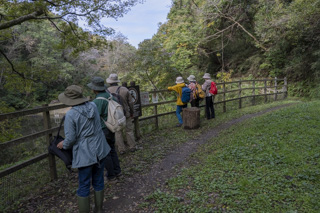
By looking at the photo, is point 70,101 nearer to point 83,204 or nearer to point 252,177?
point 83,204

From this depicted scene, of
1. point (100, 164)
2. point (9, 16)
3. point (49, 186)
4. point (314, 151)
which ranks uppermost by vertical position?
point (9, 16)

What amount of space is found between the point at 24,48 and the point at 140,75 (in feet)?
58.8

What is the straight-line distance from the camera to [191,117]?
7.25 m

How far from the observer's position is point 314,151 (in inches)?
162

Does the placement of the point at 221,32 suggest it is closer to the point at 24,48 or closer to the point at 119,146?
the point at 119,146

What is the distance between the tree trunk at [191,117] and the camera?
23.6 feet

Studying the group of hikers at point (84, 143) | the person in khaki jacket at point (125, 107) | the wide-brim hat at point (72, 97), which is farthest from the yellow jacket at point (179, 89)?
the wide-brim hat at point (72, 97)

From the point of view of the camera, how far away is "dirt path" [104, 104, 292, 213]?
327cm

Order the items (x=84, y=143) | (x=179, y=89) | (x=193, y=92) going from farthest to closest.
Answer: (x=193, y=92) → (x=179, y=89) → (x=84, y=143)

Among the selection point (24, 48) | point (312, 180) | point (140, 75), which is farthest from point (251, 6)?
point (24, 48)

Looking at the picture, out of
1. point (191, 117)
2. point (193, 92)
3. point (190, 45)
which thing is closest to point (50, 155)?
point (191, 117)

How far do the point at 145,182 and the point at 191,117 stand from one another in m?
3.71

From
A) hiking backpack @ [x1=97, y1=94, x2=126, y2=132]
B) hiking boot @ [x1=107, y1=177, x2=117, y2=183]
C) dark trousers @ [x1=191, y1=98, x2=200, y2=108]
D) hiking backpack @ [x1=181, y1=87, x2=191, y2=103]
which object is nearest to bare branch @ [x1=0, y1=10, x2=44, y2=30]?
hiking backpack @ [x1=97, y1=94, x2=126, y2=132]

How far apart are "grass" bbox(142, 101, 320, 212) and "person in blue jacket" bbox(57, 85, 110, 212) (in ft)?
3.06
